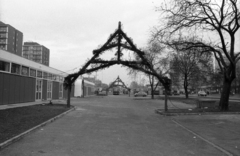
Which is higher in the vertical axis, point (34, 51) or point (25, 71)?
point (34, 51)

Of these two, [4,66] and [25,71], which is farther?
[25,71]

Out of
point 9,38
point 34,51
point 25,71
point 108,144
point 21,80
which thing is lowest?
point 108,144

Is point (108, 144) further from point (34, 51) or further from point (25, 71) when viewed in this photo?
point (34, 51)

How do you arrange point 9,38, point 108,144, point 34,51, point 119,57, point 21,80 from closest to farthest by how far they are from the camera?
point 108,144 < point 119,57 < point 21,80 < point 9,38 < point 34,51

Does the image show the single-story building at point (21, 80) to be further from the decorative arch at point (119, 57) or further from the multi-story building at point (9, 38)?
the multi-story building at point (9, 38)

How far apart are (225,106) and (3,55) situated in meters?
18.8

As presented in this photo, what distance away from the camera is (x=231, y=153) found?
689 cm

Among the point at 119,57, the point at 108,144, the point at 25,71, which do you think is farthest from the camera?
Result: the point at 25,71

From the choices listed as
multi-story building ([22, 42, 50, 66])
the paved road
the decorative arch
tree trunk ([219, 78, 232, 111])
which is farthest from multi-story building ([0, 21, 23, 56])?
the paved road

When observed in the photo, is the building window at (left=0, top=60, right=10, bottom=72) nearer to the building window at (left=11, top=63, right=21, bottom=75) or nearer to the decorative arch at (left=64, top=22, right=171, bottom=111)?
the building window at (left=11, top=63, right=21, bottom=75)

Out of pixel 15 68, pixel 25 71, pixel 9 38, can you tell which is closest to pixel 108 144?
pixel 15 68

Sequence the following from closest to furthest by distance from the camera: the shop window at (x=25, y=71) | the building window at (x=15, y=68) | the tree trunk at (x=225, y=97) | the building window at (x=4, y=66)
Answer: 1. the building window at (x=4, y=66)
2. the tree trunk at (x=225, y=97)
3. the building window at (x=15, y=68)
4. the shop window at (x=25, y=71)

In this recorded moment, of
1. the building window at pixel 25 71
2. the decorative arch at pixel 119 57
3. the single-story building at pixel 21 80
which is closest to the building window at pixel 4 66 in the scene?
the single-story building at pixel 21 80

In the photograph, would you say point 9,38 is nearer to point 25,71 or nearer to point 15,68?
point 25,71
